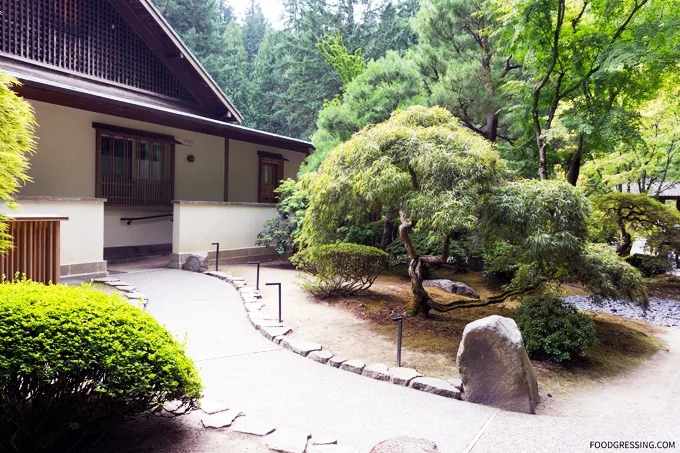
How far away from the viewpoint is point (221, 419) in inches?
125

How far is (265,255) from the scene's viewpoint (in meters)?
12.5

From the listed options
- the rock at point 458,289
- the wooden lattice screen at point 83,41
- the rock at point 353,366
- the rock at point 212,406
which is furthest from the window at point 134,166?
the rock at point 212,406

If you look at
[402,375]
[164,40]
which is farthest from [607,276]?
[164,40]

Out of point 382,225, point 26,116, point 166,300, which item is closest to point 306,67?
point 382,225

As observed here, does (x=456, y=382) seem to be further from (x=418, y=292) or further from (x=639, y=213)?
(x=639, y=213)

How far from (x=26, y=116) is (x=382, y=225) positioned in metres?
9.85

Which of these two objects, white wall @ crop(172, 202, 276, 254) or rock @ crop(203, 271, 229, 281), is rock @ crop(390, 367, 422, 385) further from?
white wall @ crop(172, 202, 276, 254)

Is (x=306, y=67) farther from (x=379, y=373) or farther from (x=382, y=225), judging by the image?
(x=379, y=373)

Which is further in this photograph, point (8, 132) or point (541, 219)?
point (541, 219)

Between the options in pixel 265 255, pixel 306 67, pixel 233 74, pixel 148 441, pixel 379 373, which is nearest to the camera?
pixel 148 441

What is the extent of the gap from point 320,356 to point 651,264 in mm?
10828

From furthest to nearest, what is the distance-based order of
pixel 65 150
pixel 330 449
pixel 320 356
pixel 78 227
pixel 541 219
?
1. pixel 65 150
2. pixel 78 227
3. pixel 541 219
4. pixel 320 356
5. pixel 330 449

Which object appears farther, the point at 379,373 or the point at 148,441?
the point at 379,373

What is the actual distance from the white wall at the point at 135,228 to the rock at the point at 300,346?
7.73 meters
